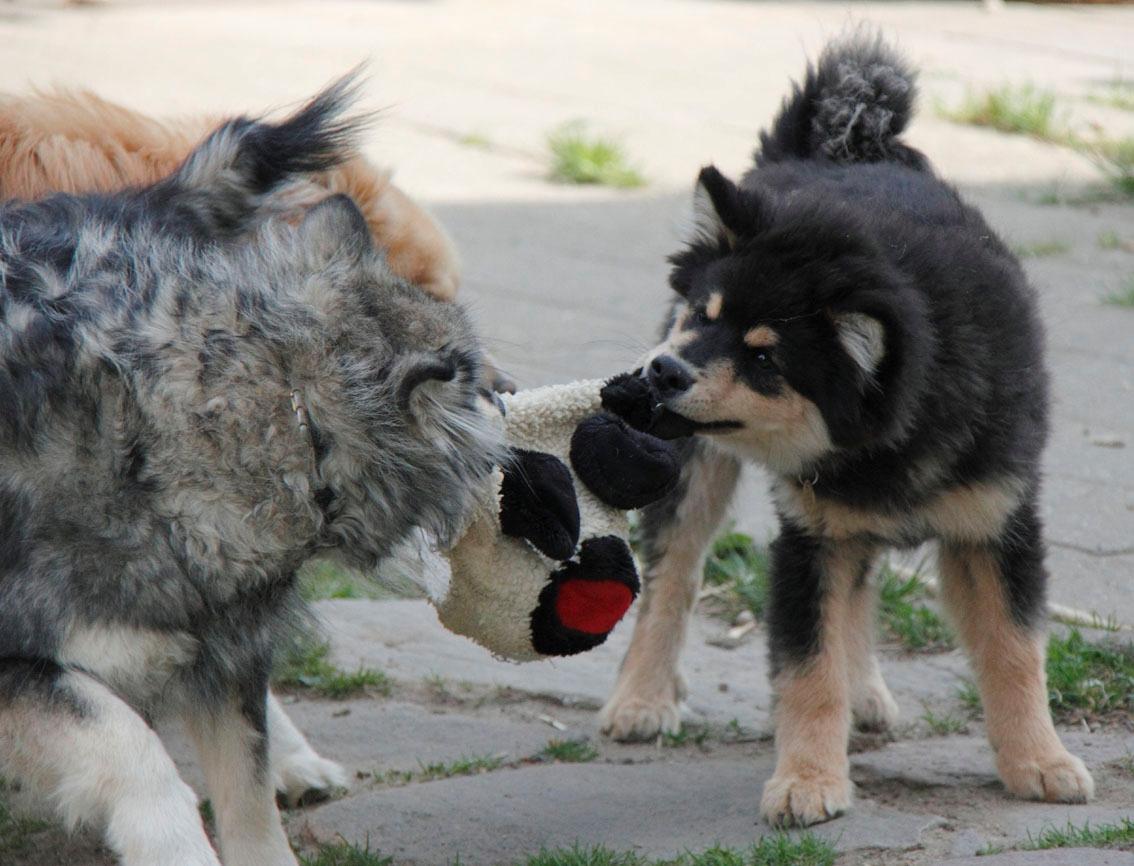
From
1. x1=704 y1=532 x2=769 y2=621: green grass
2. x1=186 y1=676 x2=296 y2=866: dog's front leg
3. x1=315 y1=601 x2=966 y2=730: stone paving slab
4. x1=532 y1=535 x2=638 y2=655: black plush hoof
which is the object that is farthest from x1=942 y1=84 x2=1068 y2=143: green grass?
x1=186 y1=676 x2=296 y2=866: dog's front leg

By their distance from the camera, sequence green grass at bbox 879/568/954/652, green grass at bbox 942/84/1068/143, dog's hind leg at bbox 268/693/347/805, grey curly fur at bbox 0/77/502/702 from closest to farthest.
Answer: grey curly fur at bbox 0/77/502/702, dog's hind leg at bbox 268/693/347/805, green grass at bbox 879/568/954/652, green grass at bbox 942/84/1068/143

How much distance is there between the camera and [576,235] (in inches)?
327

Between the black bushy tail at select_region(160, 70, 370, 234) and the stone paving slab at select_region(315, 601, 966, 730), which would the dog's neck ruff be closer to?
the black bushy tail at select_region(160, 70, 370, 234)

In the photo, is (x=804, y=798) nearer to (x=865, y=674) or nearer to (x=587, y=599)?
(x=865, y=674)

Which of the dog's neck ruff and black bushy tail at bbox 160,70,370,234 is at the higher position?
black bushy tail at bbox 160,70,370,234

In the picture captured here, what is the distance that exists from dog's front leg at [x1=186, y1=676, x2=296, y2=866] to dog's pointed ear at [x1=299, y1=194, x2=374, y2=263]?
0.91m

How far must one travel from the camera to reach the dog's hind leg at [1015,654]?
341 cm

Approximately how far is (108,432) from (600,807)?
4.90ft

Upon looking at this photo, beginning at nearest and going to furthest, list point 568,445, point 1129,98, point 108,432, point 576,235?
1. point 108,432
2. point 568,445
3. point 576,235
4. point 1129,98

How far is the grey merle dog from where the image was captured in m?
2.63

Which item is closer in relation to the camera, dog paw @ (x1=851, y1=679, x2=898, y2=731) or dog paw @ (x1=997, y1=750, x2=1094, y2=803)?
dog paw @ (x1=997, y1=750, x2=1094, y2=803)

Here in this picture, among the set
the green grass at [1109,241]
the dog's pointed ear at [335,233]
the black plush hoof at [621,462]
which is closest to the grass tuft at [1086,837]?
the black plush hoof at [621,462]

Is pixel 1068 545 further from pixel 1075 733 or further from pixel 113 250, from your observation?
pixel 113 250

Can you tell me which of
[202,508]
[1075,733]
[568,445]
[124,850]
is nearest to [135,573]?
A: [202,508]
